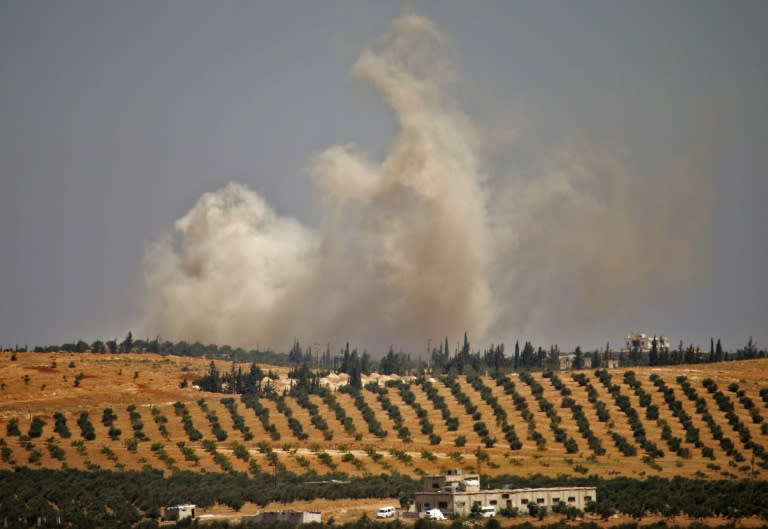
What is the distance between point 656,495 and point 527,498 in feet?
42.6

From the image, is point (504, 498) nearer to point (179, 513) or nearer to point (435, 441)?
point (179, 513)

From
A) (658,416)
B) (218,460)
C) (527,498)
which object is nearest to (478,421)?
(658,416)

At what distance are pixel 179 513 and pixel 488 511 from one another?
2949 centimetres

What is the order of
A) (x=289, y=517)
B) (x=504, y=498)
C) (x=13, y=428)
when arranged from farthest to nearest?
(x=13, y=428) < (x=504, y=498) < (x=289, y=517)

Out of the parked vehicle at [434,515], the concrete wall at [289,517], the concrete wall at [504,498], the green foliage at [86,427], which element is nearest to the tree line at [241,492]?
the concrete wall at [504,498]

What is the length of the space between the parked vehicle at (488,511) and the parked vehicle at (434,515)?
13.4 feet

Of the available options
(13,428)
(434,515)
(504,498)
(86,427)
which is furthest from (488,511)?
(13,428)

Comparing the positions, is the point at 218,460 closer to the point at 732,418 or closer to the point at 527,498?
the point at 527,498

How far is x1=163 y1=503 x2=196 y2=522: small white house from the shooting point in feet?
449

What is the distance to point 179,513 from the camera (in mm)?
137375

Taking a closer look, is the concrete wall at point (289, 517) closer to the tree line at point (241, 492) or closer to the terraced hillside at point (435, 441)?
the tree line at point (241, 492)

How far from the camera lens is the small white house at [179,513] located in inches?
5387

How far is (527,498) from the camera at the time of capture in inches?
5517

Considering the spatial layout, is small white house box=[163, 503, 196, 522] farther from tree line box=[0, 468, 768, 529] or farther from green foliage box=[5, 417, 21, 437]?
green foliage box=[5, 417, 21, 437]
